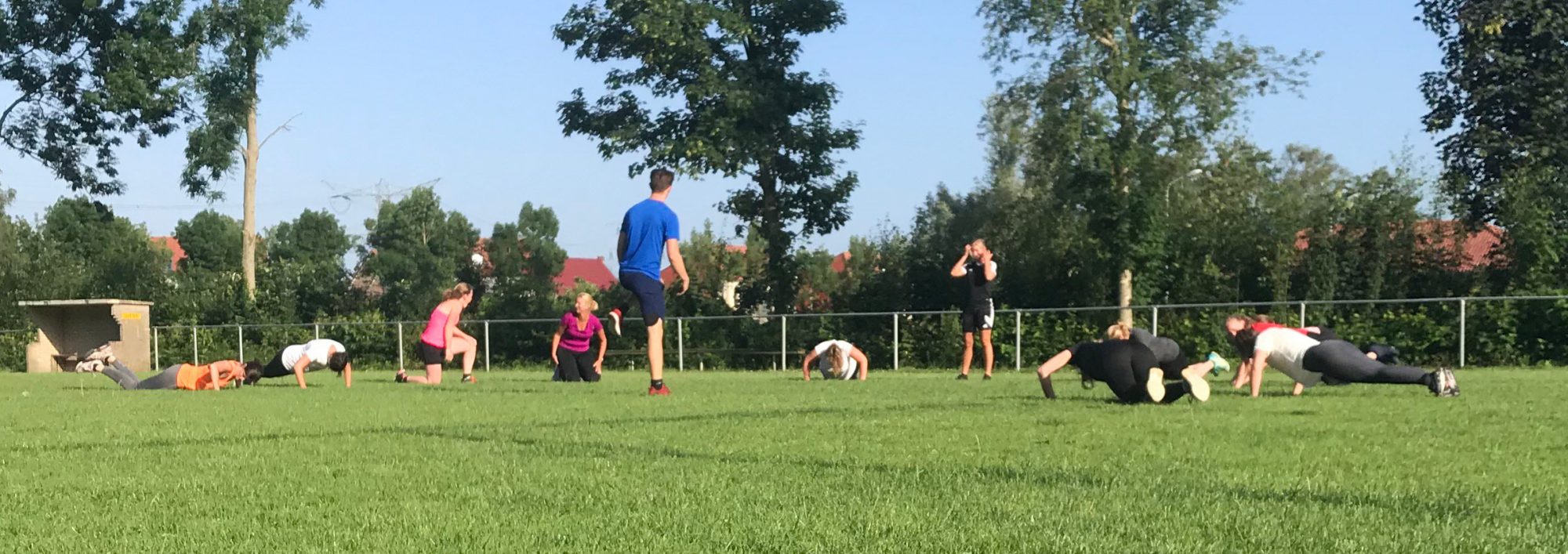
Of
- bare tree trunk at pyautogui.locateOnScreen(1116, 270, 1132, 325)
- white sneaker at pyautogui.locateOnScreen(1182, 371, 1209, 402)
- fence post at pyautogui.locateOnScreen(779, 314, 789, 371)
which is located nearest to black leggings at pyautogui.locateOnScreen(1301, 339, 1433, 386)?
white sneaker at pyautogui.locateOnScreen(1182, 371, 1209, 402)

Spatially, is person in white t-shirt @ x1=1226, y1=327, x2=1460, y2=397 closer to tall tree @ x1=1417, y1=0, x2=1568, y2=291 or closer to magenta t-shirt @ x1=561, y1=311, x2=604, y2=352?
magenta t-shirt @ x1=561, y1=311, x2=604, y2=352

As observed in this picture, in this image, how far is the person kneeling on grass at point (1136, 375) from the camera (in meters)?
9.67

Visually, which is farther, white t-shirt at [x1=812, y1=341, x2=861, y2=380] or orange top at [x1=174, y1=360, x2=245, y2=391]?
white t-shirt at [x1=812, y1=341, x2=861, y2=380]

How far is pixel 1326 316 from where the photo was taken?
24.5m

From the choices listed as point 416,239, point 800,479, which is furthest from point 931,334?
point 416,239

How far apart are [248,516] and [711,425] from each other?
3.70 meters

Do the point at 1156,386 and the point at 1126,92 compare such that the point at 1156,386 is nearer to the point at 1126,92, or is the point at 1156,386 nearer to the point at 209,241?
the point at 1126,92

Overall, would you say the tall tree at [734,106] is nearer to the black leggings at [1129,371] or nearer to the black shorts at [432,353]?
the black shorts at [432,353]

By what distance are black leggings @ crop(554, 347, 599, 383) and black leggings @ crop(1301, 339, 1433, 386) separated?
30.6 ft

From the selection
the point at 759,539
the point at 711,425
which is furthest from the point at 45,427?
the point at 759,539

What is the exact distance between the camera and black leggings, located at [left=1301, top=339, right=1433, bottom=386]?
33.7 ft

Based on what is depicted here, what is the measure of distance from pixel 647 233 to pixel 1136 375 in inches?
156

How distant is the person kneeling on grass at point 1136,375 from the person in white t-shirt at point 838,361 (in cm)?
754

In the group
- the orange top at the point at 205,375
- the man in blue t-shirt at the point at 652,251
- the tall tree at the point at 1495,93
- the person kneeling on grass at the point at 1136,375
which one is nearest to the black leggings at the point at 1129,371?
the person kneeling on grass at the point at 1136,375
